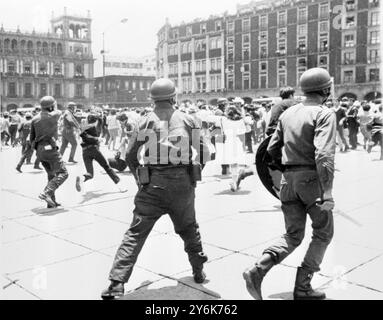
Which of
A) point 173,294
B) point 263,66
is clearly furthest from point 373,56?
point 173,294

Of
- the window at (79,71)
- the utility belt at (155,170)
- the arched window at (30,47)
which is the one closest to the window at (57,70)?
the window at (79,71)

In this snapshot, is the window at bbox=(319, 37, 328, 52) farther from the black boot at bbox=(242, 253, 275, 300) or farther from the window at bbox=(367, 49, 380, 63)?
the black boot at bbox=(242, 253, 275, 300)

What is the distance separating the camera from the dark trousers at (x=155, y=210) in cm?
364

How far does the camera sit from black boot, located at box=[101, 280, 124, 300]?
360 centimetres

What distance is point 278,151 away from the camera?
3.84 m

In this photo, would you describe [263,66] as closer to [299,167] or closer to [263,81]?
[263,81]

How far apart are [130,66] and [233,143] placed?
10133 cm

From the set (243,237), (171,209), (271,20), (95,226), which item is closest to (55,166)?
(95,226)

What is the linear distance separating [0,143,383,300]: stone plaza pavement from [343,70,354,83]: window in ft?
165

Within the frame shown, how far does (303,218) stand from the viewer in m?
3.62

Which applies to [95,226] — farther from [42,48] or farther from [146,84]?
[146,84]

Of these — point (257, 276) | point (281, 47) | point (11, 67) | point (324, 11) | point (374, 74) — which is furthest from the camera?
point (11, 67)

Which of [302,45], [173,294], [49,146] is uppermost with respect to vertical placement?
[302,45]
